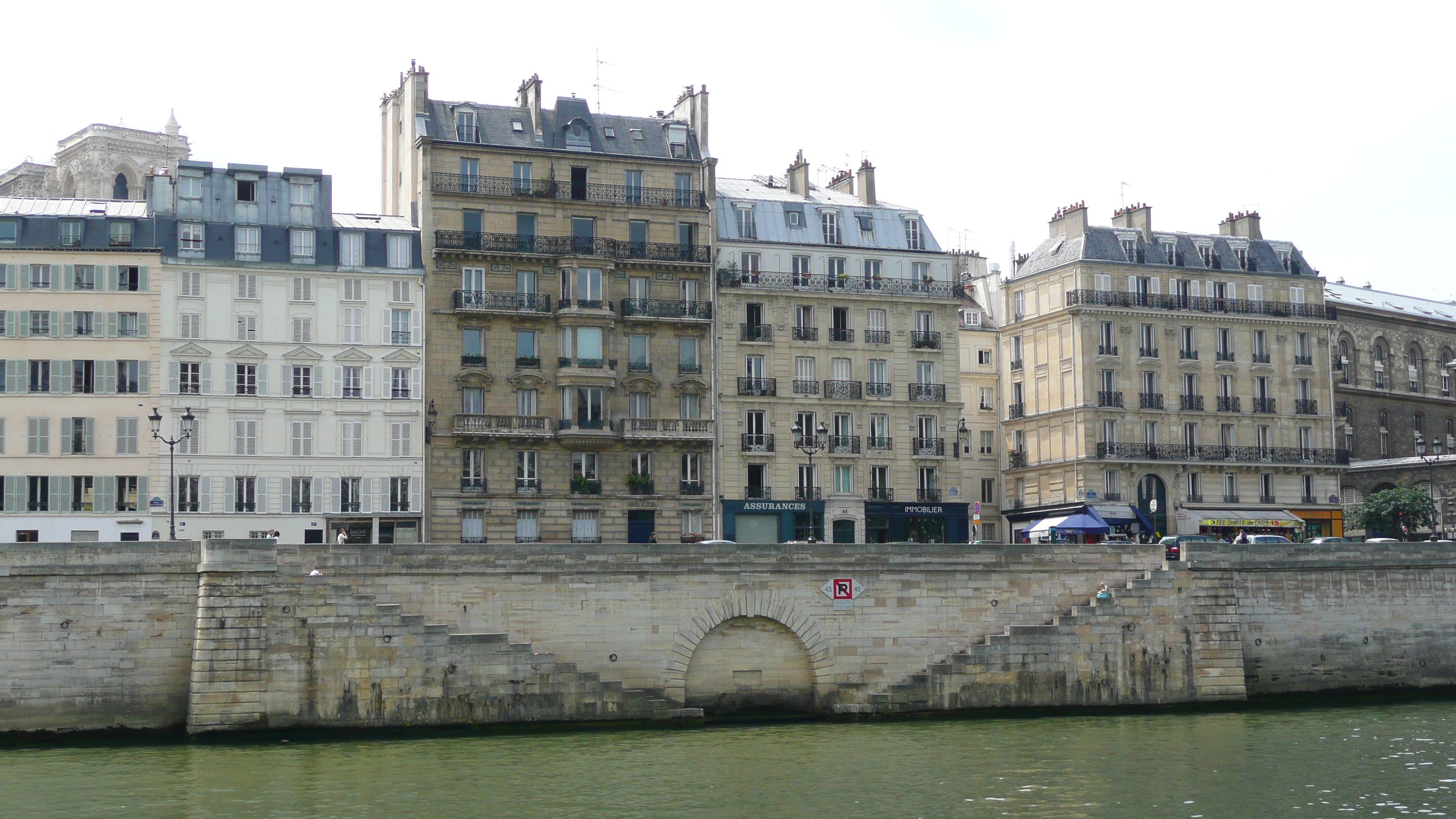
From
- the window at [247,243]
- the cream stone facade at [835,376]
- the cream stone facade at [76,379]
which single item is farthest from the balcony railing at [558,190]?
the cream stone facade at [76,379]

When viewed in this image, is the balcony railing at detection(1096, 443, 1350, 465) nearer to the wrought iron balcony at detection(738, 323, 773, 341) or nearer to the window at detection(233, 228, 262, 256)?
the wrought iron balcony at detection(738, 323, 773, 341)

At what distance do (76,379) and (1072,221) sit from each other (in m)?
43.4

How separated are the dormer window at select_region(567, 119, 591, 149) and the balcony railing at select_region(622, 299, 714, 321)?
653cm

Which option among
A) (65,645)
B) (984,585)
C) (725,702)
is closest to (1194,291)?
(984,585)

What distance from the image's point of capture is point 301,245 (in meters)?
64.2

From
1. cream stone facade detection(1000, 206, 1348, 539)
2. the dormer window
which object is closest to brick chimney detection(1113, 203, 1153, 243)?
cream stone facade detection(1000, 206, 1348, 539)

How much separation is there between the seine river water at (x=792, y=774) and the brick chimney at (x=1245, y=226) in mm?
41147

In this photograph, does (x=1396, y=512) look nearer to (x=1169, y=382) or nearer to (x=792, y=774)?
(x=1169, y=382)

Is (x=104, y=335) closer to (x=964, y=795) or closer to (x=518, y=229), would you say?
(x=518, y=229)

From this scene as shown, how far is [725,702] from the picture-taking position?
48.4m

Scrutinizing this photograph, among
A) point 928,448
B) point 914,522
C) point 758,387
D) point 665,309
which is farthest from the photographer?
point 928,448

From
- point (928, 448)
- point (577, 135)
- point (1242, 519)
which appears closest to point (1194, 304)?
point (1242, 519)

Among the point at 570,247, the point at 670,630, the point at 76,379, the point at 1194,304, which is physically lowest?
the point at 670,630

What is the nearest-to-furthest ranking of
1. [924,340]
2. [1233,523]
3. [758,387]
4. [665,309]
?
[665,309] → [758,387] → [924,340] → [1233,523]
